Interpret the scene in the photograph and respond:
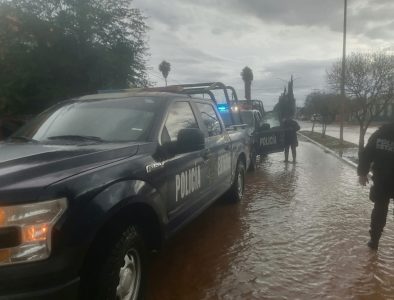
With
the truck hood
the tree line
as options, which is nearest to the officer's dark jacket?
the truck hood

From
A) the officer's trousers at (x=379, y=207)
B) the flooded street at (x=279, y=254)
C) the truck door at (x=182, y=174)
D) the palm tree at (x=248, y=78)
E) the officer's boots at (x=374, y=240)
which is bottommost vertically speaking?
the flooded street at (x=279, y=254)

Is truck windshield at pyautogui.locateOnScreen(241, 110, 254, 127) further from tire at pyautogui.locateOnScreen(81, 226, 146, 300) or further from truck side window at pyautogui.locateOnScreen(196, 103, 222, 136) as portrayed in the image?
tire at pyautogui.locateOnScreen(81, 226, 146, 300)

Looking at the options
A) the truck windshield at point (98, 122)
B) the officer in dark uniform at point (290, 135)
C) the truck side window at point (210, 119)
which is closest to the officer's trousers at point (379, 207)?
the truck side window at point (210, 119)

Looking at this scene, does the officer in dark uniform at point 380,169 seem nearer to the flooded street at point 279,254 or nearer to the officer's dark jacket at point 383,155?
the officer's dark jacket at point 383,155

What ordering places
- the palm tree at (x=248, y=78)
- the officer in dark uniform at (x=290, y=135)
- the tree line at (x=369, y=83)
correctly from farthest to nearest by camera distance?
the palm tree at (x=248, y=78), the tree line at (x=369, y=83), the officer in dark uniform at (x=290, y=135)

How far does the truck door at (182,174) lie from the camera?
383 cm

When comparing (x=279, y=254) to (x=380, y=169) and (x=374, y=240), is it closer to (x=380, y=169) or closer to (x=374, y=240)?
(x=374, y=240)

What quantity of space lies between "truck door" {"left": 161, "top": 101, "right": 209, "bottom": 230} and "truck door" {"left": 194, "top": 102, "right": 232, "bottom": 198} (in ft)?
0.91

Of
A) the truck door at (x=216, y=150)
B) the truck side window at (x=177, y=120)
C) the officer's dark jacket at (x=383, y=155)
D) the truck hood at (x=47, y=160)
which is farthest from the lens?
the truck door at (x=216, y=150)

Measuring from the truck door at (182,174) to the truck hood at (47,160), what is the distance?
57 cm

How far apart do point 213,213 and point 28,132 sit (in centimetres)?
341

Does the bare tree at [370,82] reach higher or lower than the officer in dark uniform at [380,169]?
higher

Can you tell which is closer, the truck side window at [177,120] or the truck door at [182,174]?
the truck door at [182,174]

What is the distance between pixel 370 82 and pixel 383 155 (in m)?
13.0
